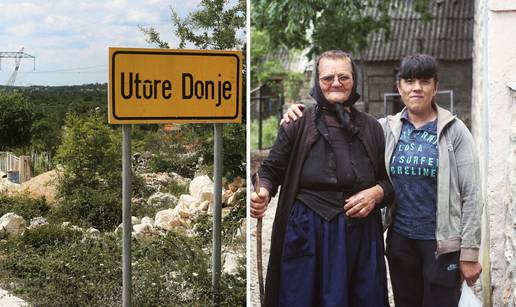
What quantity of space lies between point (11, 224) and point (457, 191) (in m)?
3.12

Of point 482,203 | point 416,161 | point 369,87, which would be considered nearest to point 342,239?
point 416,161

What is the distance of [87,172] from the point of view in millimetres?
5621

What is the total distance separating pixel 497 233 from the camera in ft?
13.1

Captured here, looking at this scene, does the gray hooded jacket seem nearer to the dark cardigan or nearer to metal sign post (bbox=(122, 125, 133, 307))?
the dark cardigan

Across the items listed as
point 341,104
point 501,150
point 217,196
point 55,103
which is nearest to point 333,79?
point 341,104

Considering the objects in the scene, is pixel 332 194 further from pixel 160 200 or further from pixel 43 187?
pixel 43 187

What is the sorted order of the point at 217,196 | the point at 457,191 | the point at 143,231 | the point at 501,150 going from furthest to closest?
the point at 143,231 < the point at 217,196 < the point at 501,150 < the point at 457,191

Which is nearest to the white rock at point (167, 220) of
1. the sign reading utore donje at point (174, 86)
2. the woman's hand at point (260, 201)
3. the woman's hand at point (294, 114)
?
the sign reading utore donje at point (174, 86)

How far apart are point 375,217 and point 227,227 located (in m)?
2.15

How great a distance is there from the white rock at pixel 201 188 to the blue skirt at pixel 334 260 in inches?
82.4

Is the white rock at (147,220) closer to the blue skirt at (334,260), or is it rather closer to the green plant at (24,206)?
the green plant at (24,206)

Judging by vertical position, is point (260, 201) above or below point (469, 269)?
above

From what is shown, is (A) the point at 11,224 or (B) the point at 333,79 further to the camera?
(A) the point at 11,224

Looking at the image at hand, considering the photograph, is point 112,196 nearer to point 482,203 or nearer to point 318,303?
point 318,303
